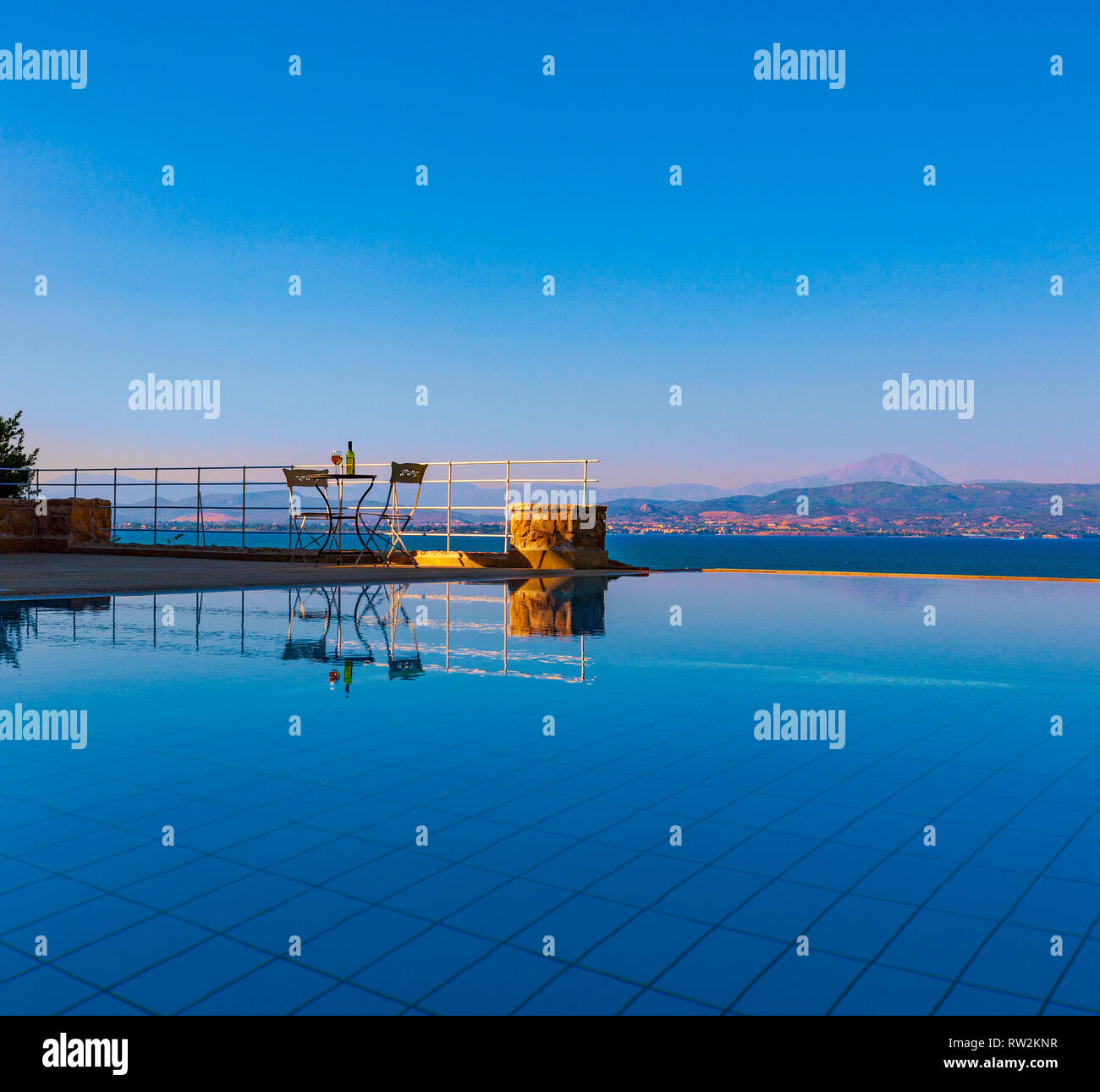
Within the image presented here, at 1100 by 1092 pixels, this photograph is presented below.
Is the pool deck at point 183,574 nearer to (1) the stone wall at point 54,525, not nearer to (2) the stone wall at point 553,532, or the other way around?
(2) the stone wall at point 553,532

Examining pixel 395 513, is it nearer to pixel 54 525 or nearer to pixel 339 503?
pixel 339 503

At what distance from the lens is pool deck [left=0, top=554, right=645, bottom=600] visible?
823 centimetres

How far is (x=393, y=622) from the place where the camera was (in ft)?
23.2

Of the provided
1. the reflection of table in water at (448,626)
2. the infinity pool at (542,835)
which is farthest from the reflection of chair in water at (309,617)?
the infinity pool at (542,835)

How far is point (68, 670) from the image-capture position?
15.3 ft

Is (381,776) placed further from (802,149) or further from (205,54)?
(802,149)

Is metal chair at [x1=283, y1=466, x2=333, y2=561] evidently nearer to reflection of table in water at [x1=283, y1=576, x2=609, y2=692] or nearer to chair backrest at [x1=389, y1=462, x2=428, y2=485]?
chair backrest at [x1=389, y1=462, x2=428, y2=485]

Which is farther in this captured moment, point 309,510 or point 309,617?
point 309,510

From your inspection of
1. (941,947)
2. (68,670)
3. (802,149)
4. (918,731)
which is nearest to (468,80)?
(802,149)

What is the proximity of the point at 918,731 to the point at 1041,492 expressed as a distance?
14344 cm

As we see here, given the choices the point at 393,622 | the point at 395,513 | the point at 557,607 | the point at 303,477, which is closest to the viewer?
the point at 393,622

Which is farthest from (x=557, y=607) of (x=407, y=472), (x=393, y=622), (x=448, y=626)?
(x=407, y=472)

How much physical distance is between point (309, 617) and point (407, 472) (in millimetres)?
4729

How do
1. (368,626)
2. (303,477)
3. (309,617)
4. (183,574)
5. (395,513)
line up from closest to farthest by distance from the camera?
(368,626)
(309,617)
(183,574)
(303,477)
(395,513)
